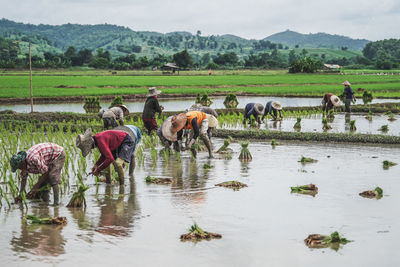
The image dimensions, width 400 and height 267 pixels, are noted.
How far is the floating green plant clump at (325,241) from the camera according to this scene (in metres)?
5.93

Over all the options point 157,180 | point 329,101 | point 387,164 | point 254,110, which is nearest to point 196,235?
point 157,180

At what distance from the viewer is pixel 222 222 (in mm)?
6777

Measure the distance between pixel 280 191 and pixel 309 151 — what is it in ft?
13.7

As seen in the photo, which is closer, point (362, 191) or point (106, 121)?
point (362, 191)

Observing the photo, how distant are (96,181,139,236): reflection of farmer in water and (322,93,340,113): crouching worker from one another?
41.4ft

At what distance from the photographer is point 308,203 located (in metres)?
7.70

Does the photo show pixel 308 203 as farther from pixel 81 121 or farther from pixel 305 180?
pixel 81 121

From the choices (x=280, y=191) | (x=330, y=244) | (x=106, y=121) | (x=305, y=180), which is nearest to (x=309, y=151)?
(x=305, y=180)

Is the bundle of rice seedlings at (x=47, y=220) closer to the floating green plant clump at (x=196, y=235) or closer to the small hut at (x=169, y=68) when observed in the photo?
the floating green plant clump at (x=196, y=235)

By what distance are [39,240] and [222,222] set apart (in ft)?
7.02

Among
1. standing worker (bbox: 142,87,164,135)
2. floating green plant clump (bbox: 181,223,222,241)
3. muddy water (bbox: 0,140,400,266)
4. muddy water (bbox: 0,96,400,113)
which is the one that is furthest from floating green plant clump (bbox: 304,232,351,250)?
muddy water (bbox: 0,96,400,113)

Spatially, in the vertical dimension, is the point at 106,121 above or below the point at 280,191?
above

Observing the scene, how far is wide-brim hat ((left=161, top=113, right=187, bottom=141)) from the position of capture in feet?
34.4

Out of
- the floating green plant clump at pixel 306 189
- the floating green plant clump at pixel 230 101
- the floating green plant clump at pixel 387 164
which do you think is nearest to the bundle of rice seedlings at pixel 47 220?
the floating green plant clump at pixel 306 189
